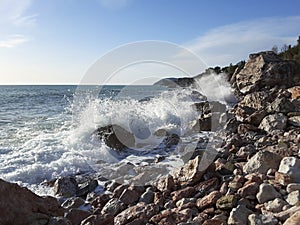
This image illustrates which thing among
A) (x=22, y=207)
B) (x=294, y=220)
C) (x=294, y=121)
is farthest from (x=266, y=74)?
(x=22, y=207)

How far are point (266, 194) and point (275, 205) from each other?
26 centimetres

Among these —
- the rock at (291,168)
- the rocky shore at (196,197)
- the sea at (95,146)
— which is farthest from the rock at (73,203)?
the rock at (291,168)

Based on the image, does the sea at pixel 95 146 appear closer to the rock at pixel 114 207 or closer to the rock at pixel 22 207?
the rock at pixel 114 207

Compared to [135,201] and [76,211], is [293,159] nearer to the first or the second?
[135,201]

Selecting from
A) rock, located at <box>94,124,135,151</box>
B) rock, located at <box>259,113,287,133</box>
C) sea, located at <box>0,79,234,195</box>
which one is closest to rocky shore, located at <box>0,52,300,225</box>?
sea, located at <box>0,79,234,195</box>

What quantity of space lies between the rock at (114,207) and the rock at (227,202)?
1.36 m

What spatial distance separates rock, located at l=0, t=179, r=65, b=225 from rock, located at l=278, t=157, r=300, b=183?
2940mm

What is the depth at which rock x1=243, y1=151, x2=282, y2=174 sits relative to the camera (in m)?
4.57

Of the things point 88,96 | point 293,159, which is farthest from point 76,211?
point 88,96

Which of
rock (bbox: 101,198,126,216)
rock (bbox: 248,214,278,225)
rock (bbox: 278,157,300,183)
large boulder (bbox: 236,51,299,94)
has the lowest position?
rock (bbox: 101,198,126,216)

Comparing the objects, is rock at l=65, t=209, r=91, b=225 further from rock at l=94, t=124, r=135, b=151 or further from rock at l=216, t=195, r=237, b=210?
rock at l=94, t=124, r=135, b=151

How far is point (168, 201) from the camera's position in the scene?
437cm

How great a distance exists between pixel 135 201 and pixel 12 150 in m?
5.12

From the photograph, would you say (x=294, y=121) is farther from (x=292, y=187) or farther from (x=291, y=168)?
(x=292, y=187)
